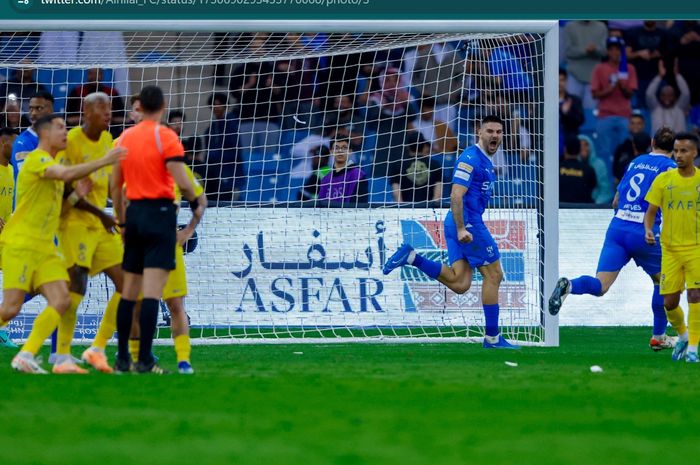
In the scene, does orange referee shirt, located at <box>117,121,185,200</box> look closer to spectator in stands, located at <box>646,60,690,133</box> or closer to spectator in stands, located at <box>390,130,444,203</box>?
spectator in stands, located at <box>390,130,444,203</box>

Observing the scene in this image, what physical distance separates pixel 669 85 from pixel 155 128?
1438 centimetres

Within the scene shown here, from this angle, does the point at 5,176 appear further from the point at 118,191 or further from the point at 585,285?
the point at 585,285

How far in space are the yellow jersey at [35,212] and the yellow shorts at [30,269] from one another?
0.05 m

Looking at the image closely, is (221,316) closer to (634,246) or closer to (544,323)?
(544,323)

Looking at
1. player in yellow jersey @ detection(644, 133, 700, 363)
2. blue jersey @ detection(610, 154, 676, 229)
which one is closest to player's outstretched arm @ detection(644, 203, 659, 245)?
player in yellow jersey @ detection(644, 133, 700, 363)

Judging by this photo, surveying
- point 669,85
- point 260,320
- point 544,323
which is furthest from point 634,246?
point 669,85

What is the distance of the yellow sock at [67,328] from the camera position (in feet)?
32.1

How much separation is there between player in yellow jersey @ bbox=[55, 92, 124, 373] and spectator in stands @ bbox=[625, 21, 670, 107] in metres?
13.7

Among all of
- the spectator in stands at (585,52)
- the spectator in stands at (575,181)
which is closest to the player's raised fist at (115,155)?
the spectator in stands at (575,181)

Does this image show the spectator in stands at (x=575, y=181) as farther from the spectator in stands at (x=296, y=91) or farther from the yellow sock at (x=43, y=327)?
the yellow sock at (x=43, y=327)

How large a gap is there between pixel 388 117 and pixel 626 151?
559cm

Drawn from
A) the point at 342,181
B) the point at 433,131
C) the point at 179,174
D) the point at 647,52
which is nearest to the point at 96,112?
the point at 179,174

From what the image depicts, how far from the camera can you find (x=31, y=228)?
9.39 m

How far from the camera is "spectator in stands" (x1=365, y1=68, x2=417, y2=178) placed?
15711mm
